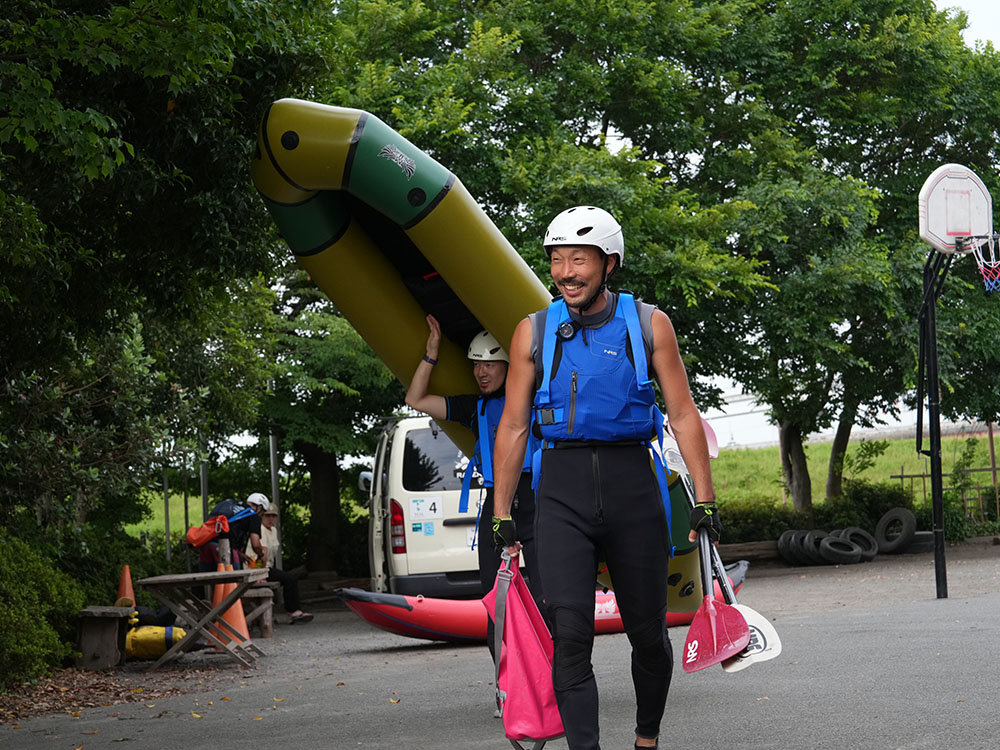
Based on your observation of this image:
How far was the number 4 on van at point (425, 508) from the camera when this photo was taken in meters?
13.3

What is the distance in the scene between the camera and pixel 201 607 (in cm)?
1181

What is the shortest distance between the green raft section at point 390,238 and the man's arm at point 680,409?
2.14 metres

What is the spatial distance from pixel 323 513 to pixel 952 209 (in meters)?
12.4

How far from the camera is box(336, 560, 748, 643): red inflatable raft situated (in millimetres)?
11570

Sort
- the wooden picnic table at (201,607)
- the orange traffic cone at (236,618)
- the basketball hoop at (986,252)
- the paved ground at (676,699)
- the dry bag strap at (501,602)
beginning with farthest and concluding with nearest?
the basketball hoop at (986,252) < the orange traffic cone at (236,618) < the wooden picnic table at (201,607) < the paved ground at (676,699) < the dry bag strap at (501,602)

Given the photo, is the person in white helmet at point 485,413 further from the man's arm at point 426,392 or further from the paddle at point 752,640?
the paddle at point 752,640

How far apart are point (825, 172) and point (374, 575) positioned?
456 inches

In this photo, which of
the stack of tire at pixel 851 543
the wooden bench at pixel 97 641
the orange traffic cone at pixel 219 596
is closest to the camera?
the wooden bench at pixel 97 641

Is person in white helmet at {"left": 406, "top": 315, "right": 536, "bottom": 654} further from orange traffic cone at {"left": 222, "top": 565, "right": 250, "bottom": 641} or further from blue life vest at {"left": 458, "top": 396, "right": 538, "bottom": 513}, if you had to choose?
orange traffic cone at {"left": 222, "top": 565, "right": 250, "bottom": 641}

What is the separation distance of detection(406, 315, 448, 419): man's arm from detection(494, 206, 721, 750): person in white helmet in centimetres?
206

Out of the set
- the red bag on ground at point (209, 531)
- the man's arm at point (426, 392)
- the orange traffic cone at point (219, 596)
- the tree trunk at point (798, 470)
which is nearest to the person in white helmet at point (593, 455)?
the man's arm at point (426, 392)

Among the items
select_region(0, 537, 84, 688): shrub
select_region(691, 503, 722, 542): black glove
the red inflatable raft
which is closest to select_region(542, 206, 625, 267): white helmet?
select_region(691, 503, 722, 542): black glove

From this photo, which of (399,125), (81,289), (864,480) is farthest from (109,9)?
(864,480)

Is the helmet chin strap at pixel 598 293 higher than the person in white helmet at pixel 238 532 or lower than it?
higher
